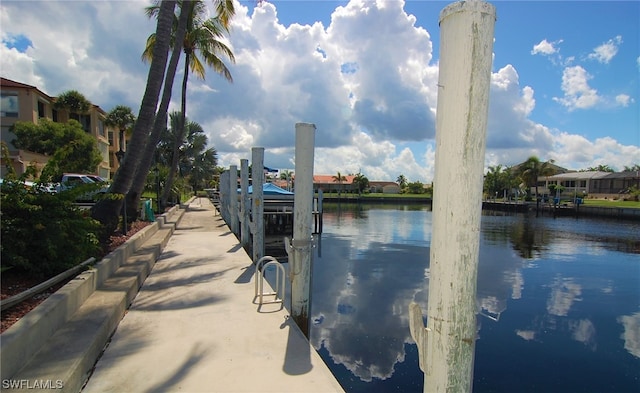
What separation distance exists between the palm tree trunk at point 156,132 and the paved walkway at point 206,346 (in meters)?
5.36

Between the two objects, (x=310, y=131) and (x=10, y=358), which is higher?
(x=310, y=131)

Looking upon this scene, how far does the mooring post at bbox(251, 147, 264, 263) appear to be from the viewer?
8.86 m

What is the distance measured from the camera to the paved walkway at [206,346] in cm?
366

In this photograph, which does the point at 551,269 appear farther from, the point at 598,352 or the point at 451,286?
the point at 451,286

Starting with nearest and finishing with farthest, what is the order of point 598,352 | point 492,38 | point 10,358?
point 492,38 → point 10,358 → point 598,352

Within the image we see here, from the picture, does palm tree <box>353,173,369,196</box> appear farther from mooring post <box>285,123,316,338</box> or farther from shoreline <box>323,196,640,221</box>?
mooring post <box>285,123,316,338</box>

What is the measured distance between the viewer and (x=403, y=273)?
539 inches

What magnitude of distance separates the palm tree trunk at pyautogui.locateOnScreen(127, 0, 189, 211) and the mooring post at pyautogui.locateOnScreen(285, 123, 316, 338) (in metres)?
8.17

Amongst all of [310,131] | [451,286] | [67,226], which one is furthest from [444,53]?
[67,226]

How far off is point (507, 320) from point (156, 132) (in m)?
11.6

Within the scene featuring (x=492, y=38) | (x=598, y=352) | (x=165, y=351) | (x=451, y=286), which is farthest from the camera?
(x=598, y=352)

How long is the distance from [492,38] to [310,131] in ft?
12.0

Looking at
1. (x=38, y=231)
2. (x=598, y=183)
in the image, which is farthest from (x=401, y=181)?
(x=38, y=231)

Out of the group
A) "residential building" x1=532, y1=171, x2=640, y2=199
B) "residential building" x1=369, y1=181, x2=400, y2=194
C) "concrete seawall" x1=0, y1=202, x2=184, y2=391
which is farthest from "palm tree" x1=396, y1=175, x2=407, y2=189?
"concrete seawall" x1=0, y1=202, x2=184, y2=391
